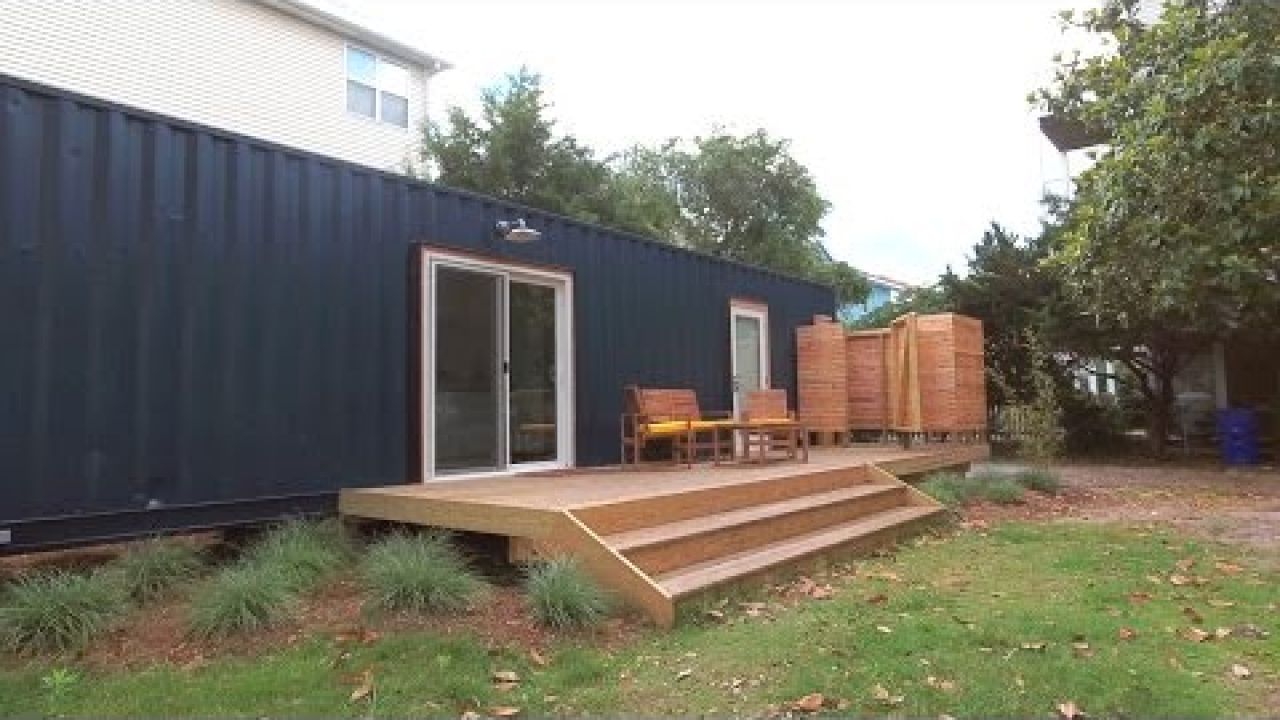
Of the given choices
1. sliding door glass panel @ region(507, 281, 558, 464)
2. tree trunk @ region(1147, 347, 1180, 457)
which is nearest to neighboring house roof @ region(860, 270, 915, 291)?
tree trunk @ region(1147, 347, 1180, 457)

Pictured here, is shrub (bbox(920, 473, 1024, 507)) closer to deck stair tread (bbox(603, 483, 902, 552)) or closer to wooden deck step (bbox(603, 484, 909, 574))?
deck stair tread (bbox(603, 483, 902, 552))

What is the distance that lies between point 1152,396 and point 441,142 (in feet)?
42.7

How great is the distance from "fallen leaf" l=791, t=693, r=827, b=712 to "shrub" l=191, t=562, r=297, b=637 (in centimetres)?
243

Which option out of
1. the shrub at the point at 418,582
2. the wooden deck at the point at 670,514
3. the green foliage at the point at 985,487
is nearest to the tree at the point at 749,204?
the green foliage at the point at 985,487

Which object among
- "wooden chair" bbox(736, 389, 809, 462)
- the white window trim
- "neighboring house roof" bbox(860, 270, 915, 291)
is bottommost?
"wooden chair" bbox(736, 389, 809, 462)

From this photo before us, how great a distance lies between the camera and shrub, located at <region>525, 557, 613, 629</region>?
4.05 m

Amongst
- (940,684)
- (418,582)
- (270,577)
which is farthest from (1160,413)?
(270,577)

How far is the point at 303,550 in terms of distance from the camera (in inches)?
195

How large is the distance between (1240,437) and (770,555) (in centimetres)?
1112

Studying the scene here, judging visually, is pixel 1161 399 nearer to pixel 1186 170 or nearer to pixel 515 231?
pixel 1186 170

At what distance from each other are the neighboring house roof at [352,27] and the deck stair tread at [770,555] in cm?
1179

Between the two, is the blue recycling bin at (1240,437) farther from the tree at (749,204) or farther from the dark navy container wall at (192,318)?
the dark navy container wall at (192,318)

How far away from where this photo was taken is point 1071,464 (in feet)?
44.4

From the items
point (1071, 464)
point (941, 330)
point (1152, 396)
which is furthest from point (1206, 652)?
point (1152, 396)
